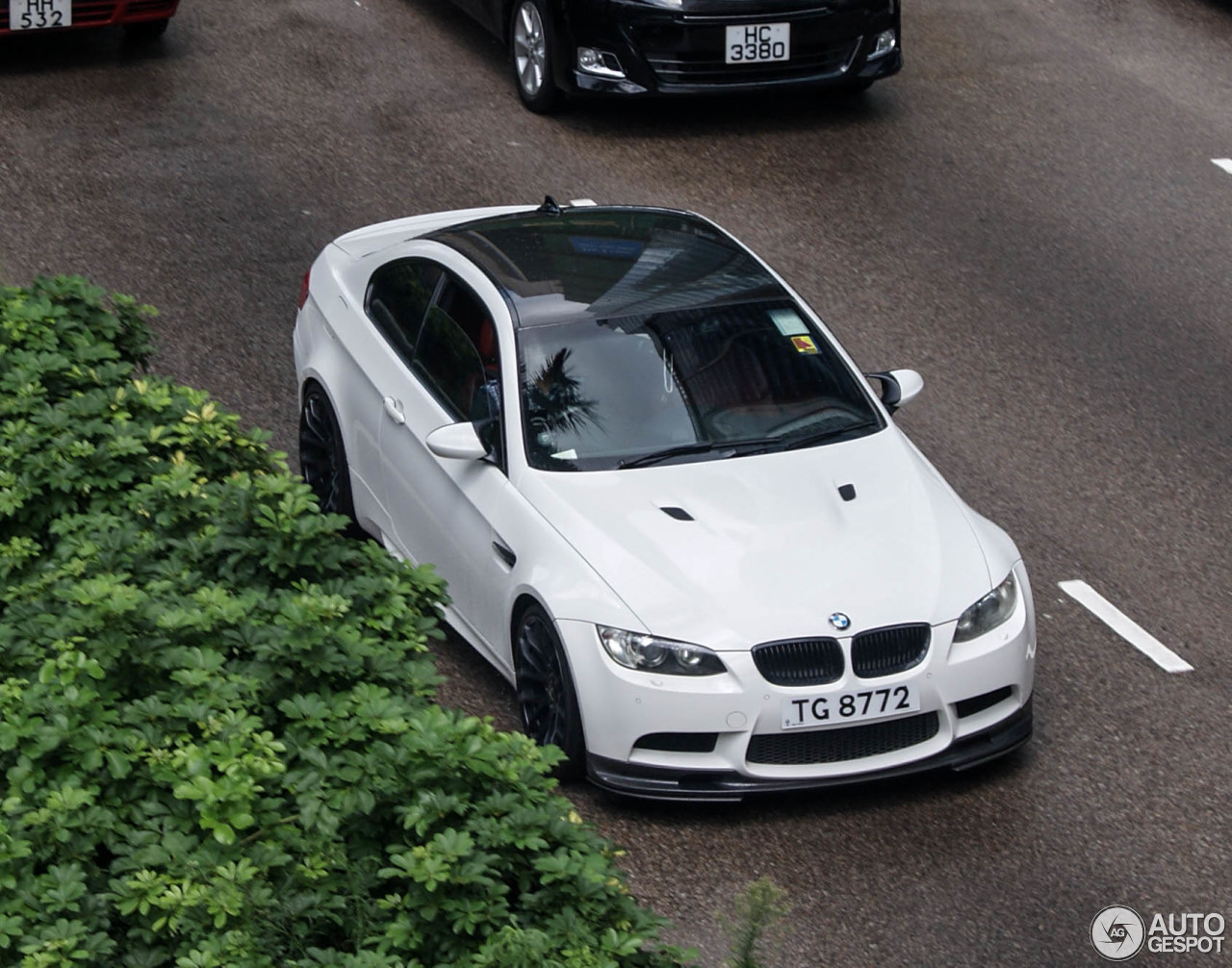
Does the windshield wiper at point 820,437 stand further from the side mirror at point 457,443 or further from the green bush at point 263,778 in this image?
the green bush at point 263,778

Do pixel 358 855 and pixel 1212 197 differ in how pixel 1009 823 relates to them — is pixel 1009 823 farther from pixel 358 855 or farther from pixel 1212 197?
pixel 1212 197

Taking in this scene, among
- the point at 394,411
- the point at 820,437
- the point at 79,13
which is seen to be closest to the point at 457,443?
the point at 394,411

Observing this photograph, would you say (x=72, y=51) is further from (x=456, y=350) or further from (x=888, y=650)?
(x=888, y=650)

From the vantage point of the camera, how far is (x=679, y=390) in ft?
24.1

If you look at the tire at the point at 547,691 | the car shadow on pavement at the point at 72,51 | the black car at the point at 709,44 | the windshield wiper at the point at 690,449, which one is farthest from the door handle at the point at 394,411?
the car shadow on pavement at the point at 72,51

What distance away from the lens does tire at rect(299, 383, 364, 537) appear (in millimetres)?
8383

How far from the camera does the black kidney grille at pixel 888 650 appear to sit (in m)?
6.38

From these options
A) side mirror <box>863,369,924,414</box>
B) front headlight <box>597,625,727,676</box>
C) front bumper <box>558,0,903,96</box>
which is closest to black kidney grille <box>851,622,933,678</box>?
front headlight <box>597,625,727,676</box>

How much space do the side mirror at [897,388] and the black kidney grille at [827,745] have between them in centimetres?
172

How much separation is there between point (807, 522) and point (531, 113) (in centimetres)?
727

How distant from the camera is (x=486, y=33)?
1509 cm

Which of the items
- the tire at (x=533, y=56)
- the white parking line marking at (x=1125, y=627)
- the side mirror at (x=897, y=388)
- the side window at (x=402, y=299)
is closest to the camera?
the white parking line marking at (x=1125, y=627)

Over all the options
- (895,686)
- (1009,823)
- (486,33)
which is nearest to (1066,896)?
(1009,823)

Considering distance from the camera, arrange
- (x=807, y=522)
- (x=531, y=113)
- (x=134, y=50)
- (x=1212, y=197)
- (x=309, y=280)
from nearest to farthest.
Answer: (x=807, y=522), (x=309, y=280), (x=1212, y=197), (x=531, y=113), (x=134, y=50)
